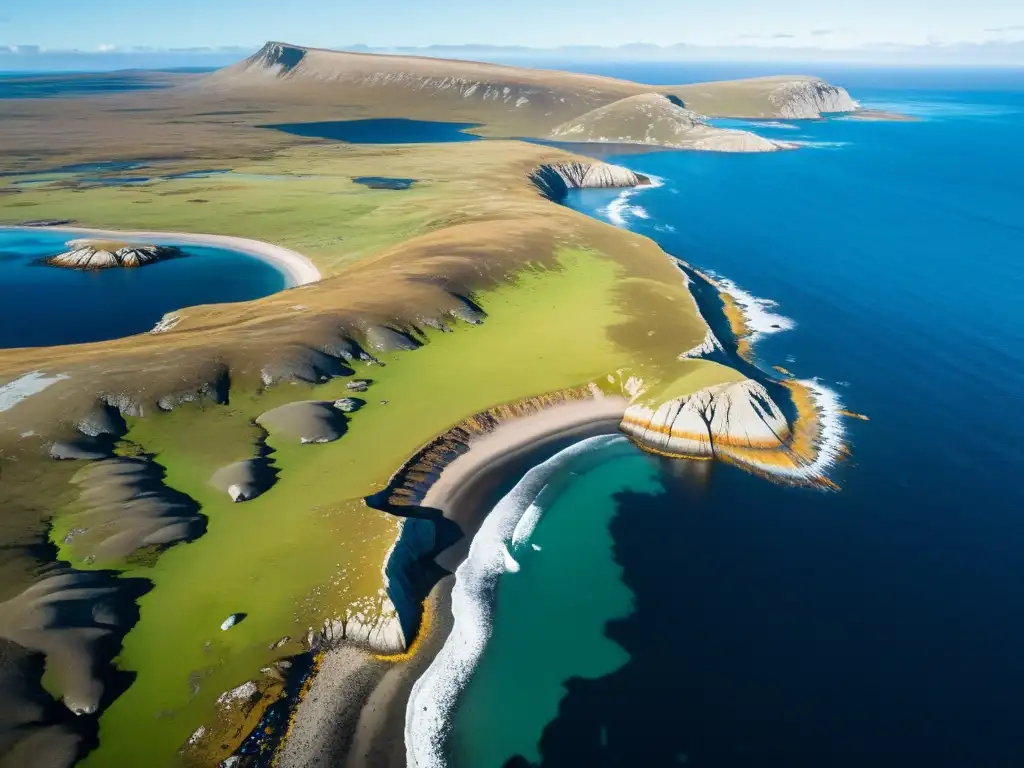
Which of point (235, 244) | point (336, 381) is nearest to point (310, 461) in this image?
point (336, 381)

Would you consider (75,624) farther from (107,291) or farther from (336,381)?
(107,291)

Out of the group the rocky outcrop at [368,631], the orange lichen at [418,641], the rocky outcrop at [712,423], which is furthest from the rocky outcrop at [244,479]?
the rocky outcrop at [712,423]

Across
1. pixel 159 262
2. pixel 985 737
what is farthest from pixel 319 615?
pixel 159 262

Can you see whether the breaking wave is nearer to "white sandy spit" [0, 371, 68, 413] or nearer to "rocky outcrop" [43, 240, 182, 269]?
"rocky outcrop" [43, 240, 182, 269]

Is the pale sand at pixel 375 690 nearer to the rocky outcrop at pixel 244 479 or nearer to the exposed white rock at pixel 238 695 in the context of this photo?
the exposed white rock at pixel 238 695

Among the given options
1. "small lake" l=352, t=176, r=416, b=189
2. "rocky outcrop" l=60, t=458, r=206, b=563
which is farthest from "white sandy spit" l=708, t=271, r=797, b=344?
"small lake" l=352, t=176, r=416, b=189
